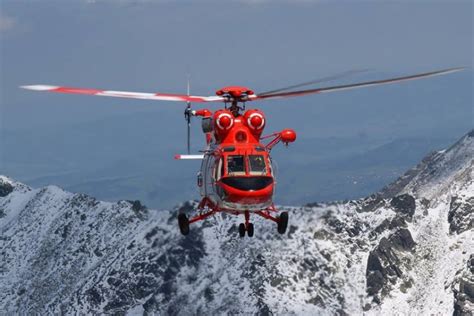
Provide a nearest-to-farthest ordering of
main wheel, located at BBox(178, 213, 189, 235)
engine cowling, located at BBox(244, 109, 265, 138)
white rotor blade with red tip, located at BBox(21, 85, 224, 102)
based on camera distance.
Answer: white rotor blade with red tip, located at BBox(21, 85, 224, 102), engine cowling, located at BBox(244, 109, 265, 138), main wheel, located at BBox(178, 213, 189, 235)

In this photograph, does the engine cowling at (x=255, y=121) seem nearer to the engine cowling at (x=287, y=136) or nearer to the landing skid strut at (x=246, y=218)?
the engine cowling at (x=287, y=136)

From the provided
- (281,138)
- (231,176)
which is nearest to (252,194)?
(231,176)

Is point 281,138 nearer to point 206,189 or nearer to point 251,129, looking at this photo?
point 251,129

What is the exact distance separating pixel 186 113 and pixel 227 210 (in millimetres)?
7531

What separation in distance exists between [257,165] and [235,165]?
1300 mm

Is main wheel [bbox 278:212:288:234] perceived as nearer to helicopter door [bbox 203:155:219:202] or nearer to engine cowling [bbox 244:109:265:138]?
helicopter door [bbox 203:155:219:202]

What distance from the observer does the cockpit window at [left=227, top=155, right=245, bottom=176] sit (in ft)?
173

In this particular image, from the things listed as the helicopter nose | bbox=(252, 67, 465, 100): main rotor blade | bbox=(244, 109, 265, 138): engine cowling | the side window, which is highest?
bbox=(252, 67, 465, 100): main rotor blade

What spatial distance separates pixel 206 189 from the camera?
56.3 meters

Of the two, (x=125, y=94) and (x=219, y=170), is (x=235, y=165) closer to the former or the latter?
(x=219, y=170)

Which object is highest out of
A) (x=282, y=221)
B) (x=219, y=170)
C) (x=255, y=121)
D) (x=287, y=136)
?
(x=255, y=121)

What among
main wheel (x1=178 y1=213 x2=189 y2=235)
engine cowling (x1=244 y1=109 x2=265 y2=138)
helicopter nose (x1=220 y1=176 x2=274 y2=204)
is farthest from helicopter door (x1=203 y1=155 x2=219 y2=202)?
engine cowling (x1=244 y1=109 x2=265 y2=138)

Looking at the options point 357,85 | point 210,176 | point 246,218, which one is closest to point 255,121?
point 210,176

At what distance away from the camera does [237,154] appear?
53.3m
